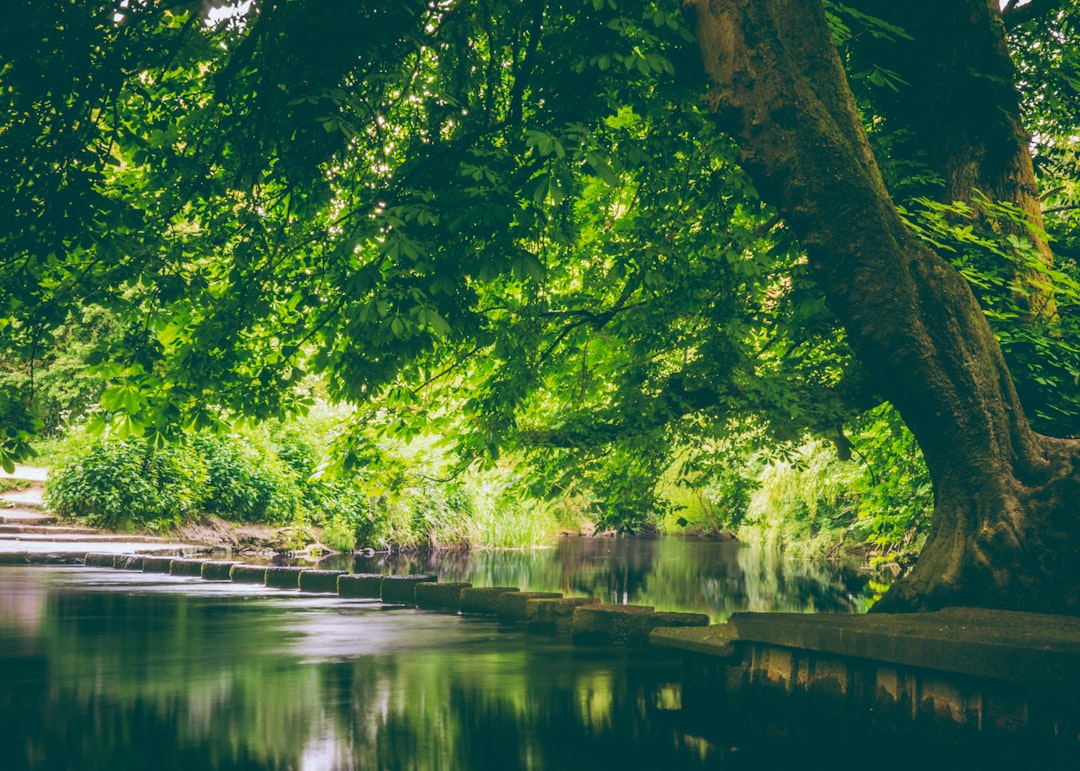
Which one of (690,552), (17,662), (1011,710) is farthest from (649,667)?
(690,552)

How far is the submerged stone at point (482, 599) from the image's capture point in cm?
1119

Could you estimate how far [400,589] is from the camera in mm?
12797

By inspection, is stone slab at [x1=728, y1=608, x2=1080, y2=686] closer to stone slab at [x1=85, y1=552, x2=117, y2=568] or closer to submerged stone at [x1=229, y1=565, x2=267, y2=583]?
submerged stone at [x1=229, y1=565, x2=267, y2=583]

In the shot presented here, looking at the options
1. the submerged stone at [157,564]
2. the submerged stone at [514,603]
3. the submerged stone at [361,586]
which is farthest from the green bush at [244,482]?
the submerged stone at [514,603]

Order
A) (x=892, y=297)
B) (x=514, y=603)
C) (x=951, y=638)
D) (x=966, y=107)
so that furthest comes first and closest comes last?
(x=514, y=603) < (x=966, y=107) < (x=892, y=297) < (x=951, y=638)

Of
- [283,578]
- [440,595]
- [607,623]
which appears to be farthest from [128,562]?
[607,623]

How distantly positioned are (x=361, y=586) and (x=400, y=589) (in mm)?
779

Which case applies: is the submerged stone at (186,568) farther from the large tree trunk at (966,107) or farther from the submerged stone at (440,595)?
the large tree trunk at (966,107)

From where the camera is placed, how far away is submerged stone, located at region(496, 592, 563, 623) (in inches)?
424

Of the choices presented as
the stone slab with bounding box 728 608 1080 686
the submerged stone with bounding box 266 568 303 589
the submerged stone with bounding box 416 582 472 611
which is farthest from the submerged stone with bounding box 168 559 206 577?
the stone slab with bounding box 728 608 1080 686

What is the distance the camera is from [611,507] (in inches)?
428

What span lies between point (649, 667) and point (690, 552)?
87.7 feet

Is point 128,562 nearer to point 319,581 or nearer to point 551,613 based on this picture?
point 319,581

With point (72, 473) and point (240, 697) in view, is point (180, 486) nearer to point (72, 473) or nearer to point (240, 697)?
point (72, 473)
